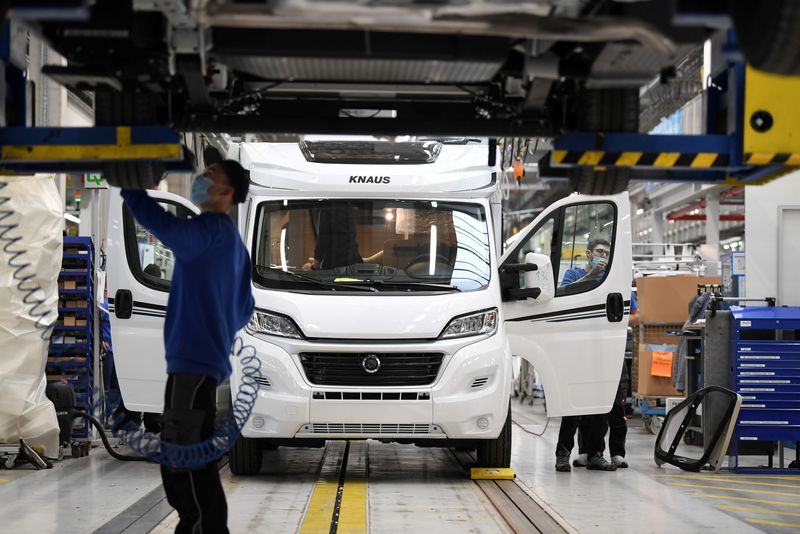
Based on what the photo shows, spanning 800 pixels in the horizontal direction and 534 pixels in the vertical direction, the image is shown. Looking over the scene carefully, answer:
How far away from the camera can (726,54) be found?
176 inches

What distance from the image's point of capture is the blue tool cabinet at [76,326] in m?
10.5

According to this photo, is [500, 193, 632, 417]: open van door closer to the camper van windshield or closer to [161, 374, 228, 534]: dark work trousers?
the camper van windshield

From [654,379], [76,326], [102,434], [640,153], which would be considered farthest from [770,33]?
[654,379]

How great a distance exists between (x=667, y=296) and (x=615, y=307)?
6.29 meters

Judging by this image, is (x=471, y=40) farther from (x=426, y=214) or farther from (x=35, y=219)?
(x=35, y=219)

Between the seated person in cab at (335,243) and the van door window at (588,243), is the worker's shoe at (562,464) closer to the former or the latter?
the van door window at (588,243)

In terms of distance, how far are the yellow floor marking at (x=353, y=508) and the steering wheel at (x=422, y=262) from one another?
1.64 m

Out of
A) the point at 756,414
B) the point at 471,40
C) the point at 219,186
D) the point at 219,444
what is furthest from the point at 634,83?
the point at 756,414

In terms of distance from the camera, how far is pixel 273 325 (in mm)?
8062

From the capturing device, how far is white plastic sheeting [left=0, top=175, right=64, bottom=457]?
352 inches

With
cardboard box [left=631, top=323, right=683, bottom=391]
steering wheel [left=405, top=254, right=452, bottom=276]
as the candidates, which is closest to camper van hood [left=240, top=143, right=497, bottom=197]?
steering wheel [left=405, top=254, right=452, bottom=276]

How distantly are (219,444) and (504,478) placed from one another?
14.7 feet

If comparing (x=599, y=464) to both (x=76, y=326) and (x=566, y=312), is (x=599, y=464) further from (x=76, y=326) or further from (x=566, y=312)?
(x=76, y=326)

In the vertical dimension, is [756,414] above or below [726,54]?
below
